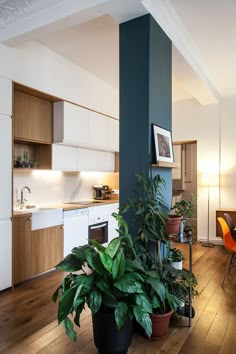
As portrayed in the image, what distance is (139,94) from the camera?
2.60 m

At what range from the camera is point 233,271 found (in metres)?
3.86

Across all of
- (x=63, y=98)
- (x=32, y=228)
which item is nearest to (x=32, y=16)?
(x=63, y=98)

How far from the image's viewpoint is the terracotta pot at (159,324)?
2172mm

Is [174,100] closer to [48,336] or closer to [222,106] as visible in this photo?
[222,106]

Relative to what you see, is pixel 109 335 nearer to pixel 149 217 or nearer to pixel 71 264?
pixel 71 264

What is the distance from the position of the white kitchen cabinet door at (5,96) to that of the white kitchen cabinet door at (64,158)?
101cm

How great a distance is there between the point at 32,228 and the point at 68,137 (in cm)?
147

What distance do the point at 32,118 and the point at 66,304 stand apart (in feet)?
9.05

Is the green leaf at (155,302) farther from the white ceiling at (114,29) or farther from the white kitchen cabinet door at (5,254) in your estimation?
the white ceiling at (114,29)

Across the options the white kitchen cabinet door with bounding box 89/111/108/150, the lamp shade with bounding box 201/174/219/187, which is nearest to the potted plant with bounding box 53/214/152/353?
the white kitchen cabinet door with bounding box 89/111/108/150

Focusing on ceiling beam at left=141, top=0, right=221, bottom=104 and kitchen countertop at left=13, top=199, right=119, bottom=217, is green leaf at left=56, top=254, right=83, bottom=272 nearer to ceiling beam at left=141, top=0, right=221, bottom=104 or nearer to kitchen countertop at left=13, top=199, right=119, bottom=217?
kitchen countertop at left=13, top=199, right=119, bottom=217

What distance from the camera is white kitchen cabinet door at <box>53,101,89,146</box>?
408 centimetres

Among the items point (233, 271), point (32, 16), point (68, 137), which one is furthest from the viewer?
point (68, 137)

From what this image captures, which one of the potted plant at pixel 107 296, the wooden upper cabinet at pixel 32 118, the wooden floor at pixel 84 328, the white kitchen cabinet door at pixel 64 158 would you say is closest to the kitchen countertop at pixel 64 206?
the white kitchen cabinet door at pixel 64 158
